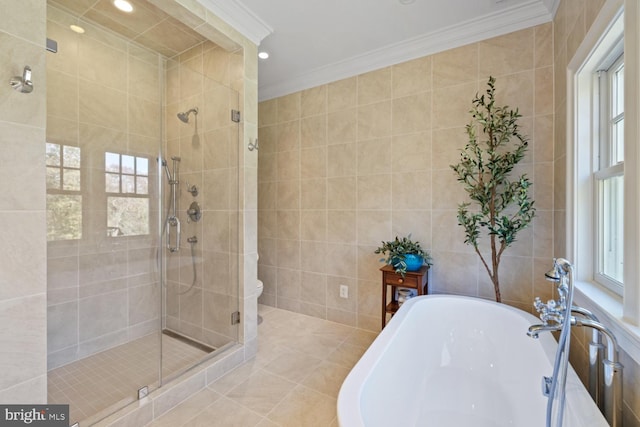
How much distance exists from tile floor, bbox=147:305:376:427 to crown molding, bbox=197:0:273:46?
2.46 metres

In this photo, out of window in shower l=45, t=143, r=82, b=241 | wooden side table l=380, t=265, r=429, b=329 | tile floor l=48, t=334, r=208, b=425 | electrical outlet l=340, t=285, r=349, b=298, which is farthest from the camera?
electrical outlet l=340, t=285, r=349, b=298

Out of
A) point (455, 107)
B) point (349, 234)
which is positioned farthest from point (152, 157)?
point (455, 107)

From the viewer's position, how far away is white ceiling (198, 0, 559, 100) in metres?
1.88

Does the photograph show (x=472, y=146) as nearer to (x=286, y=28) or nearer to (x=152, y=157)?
(x=286, y=28)

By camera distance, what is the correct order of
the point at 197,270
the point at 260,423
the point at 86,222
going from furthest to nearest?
the point at 197,270
the point at 86,222
the point at 260,423

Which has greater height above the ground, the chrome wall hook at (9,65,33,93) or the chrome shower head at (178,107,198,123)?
the chrome shower head at (178,107,198,123)

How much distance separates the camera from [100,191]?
2064 mm

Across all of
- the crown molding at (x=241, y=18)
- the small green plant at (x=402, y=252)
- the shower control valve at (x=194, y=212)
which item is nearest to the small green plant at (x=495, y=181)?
the small green plant at (x=402, y=252)

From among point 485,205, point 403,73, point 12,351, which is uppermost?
point 403,73

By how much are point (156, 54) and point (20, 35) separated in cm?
141

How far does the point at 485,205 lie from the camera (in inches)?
74.7

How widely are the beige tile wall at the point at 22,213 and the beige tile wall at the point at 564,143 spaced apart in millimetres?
2216

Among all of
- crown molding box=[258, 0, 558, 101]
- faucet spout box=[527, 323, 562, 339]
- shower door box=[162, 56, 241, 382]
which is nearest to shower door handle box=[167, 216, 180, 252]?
shower door box=[162, 56, 241, 382]

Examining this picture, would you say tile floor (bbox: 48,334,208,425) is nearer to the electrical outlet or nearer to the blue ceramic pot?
the electrical outlet
